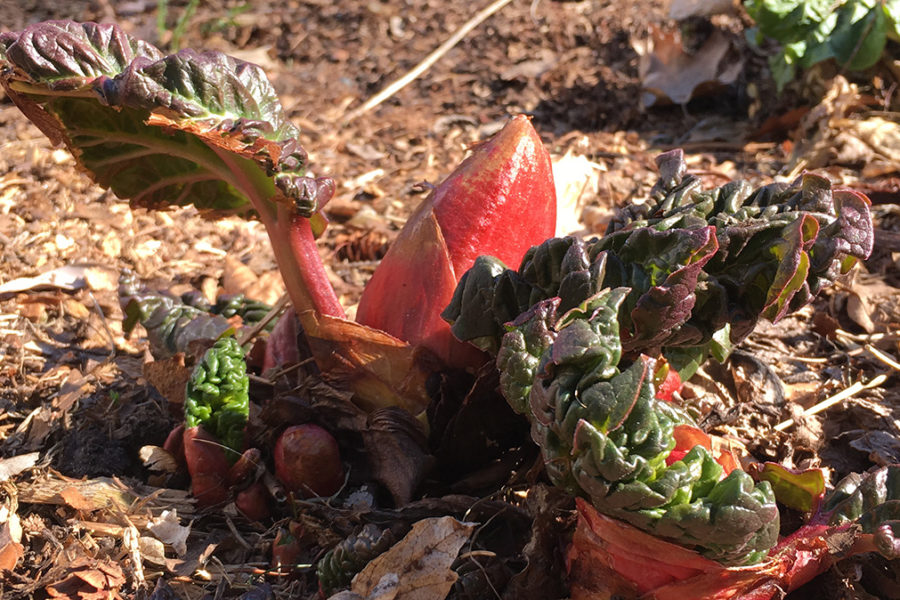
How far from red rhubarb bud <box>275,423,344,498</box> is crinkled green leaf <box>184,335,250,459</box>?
11cm

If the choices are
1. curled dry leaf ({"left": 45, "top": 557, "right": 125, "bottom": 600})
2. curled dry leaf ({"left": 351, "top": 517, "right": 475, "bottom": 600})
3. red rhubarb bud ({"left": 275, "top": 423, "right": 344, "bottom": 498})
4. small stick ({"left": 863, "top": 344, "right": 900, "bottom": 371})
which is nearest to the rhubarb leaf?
red rhubarb bud ({"left": 275, "top": 423, "right": 344, "bottom": 498})

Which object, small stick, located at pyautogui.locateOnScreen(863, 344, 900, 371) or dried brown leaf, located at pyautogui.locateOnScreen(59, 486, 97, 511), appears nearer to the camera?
dried brown leaf, located at pyautogui.locateOnScreen(59, 486, 97, 511)

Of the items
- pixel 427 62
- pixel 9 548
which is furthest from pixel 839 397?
pixel 427 62

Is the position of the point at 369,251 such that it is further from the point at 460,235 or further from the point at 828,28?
the point at 828,28

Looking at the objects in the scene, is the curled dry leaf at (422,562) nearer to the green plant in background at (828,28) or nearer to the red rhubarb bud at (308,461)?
the red rhubarb bud at (308,461)

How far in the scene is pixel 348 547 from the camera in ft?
5.73

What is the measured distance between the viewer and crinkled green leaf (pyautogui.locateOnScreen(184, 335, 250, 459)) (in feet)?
6.56

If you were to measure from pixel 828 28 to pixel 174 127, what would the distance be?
316cm

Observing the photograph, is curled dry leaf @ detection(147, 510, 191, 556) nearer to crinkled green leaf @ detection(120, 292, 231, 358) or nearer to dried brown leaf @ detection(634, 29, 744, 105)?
crinkled green leaf @ detection(120, 292, 231, 358)

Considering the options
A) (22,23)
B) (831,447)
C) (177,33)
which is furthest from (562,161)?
(22,23)

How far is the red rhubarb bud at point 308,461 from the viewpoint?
1994 mm

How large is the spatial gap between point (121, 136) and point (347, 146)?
2347 millimetres

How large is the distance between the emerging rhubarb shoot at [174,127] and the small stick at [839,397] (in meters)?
1.18

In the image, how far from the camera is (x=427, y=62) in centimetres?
504
